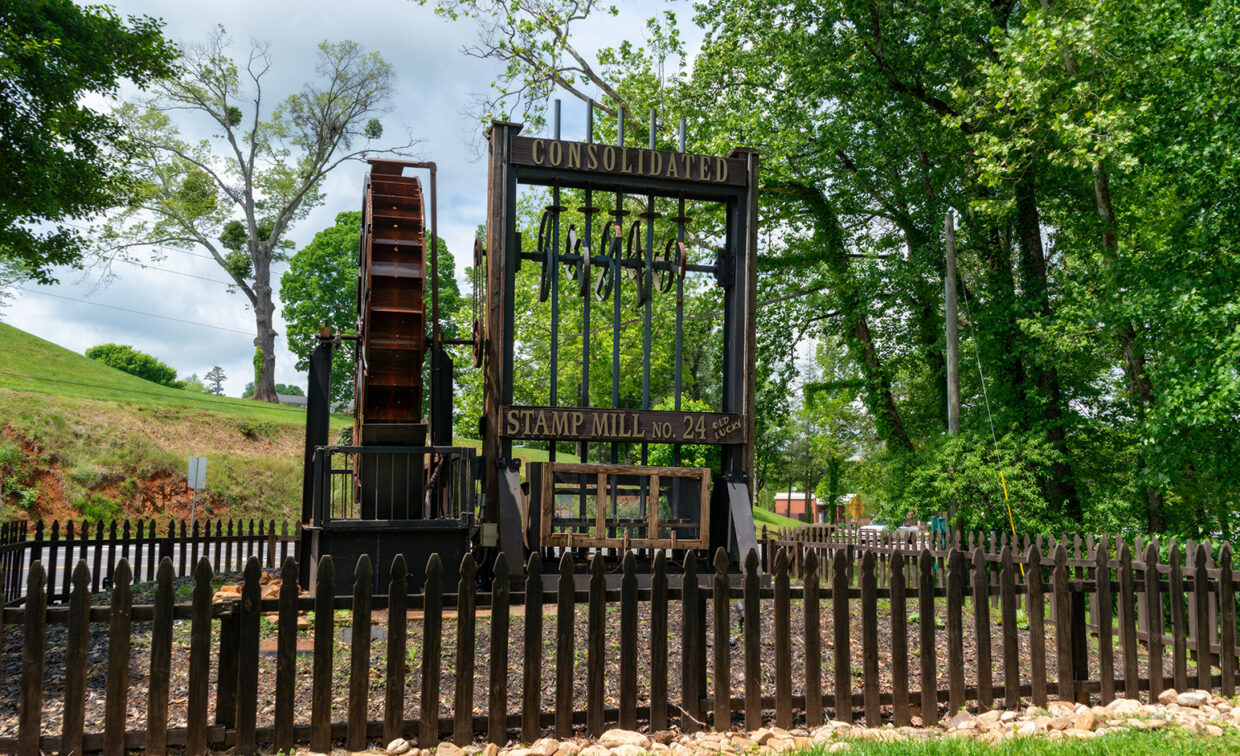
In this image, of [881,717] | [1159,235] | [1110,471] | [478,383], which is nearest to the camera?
[881,717]

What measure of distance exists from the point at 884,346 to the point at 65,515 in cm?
2056

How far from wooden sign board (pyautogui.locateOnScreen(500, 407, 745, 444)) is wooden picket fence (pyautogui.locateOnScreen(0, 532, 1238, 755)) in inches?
91.2

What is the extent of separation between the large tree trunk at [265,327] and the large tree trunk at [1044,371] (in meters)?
32.3

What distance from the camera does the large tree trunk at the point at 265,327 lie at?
40562 millimetres

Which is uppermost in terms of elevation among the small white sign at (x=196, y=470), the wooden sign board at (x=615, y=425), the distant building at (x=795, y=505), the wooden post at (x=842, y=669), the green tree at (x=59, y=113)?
the green tree at (x=59, y=113)

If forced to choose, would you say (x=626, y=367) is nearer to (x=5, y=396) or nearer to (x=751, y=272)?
(x=5, y=396)

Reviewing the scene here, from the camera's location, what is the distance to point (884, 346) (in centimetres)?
2316

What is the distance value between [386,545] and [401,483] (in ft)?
3.68

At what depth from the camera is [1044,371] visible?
63.4 feet

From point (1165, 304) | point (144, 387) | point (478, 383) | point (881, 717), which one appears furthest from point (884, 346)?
point (144, 387)

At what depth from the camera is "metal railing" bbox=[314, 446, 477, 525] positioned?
8.98 meters

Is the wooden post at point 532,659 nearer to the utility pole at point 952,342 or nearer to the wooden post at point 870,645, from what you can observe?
the wooden post at point 870,645

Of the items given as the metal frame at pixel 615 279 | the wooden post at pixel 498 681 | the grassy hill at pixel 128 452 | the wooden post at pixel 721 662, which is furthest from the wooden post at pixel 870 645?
the grassy hill at pixel 128 452

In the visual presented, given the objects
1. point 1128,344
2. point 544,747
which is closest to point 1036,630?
point 544,747
